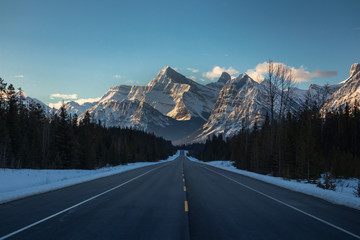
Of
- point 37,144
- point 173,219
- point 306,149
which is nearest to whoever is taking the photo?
point 173,219

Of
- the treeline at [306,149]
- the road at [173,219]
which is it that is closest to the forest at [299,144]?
the treeline at [306,149]

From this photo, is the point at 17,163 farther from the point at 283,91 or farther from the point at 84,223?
the point at 84,223

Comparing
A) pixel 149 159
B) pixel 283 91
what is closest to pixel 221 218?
pixel 283 91

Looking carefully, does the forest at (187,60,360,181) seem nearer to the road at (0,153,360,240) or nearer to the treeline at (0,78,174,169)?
the road at (0,153,360,240)

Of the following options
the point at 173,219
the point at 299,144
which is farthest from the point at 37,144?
the point at 173,219

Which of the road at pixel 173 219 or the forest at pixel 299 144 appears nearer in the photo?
the road at pixel 173 219

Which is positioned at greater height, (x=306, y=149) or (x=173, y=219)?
(x=306, y=149)

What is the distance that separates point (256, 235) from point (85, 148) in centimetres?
5177

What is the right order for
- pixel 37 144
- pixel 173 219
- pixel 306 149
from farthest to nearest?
pixel 37 144 → pixel 306 149 → pixel 173 219

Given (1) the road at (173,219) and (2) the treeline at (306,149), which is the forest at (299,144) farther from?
(1) the road at (173,219)

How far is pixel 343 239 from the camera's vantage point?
5.95 m

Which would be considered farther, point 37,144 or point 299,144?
point 37,144

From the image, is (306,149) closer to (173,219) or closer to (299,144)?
(299,144)

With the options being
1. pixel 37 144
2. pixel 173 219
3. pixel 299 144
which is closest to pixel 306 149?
pixel 299 144
